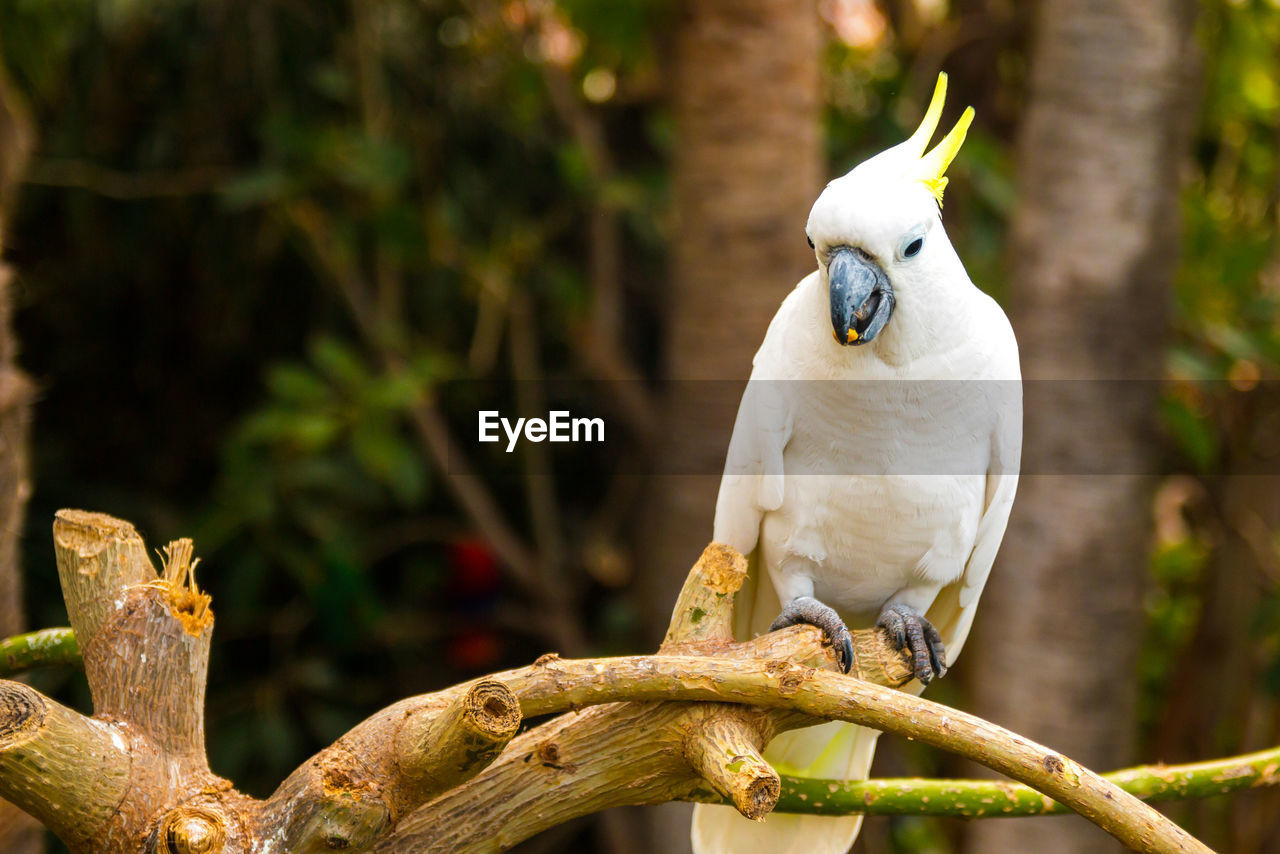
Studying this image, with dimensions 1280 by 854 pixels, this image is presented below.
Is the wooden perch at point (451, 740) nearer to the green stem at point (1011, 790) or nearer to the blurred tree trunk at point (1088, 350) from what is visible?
the green stem at point (1011, 790)

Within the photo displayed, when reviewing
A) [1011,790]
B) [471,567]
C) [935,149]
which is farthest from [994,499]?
[471,567]

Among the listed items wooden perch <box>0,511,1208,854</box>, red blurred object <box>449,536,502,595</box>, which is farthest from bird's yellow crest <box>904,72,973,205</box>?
red blurred object <box>449,536,502,595</box>

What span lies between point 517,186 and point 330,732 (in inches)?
60.6

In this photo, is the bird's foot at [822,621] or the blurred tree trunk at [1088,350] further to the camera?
the blurred tree trunk at [1088,350]

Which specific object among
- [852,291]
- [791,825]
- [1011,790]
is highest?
[852,291]

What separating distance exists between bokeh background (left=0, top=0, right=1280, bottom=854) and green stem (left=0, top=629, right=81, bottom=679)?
2.70ft

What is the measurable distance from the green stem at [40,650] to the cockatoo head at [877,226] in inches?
31.7

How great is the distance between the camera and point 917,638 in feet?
3.89

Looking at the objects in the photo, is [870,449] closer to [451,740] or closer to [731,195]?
[451,740]

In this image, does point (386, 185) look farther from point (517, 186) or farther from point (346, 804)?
point (346, 804)

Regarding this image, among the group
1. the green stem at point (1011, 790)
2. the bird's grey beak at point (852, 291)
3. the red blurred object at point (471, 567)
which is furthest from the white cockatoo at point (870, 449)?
the red blurred object at point (471, 567)

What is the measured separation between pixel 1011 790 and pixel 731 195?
1.54 metres

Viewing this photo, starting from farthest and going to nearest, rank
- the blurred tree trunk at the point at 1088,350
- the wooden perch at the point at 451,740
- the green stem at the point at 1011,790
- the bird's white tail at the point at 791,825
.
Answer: the blurred tree trunk at the point at 1088,350 < the bird's white tail at the point at 791,825 < the green stem at the point at 1011,790 < the wooden perch at the point at 451,740

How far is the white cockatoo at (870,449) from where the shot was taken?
0.95 meters
